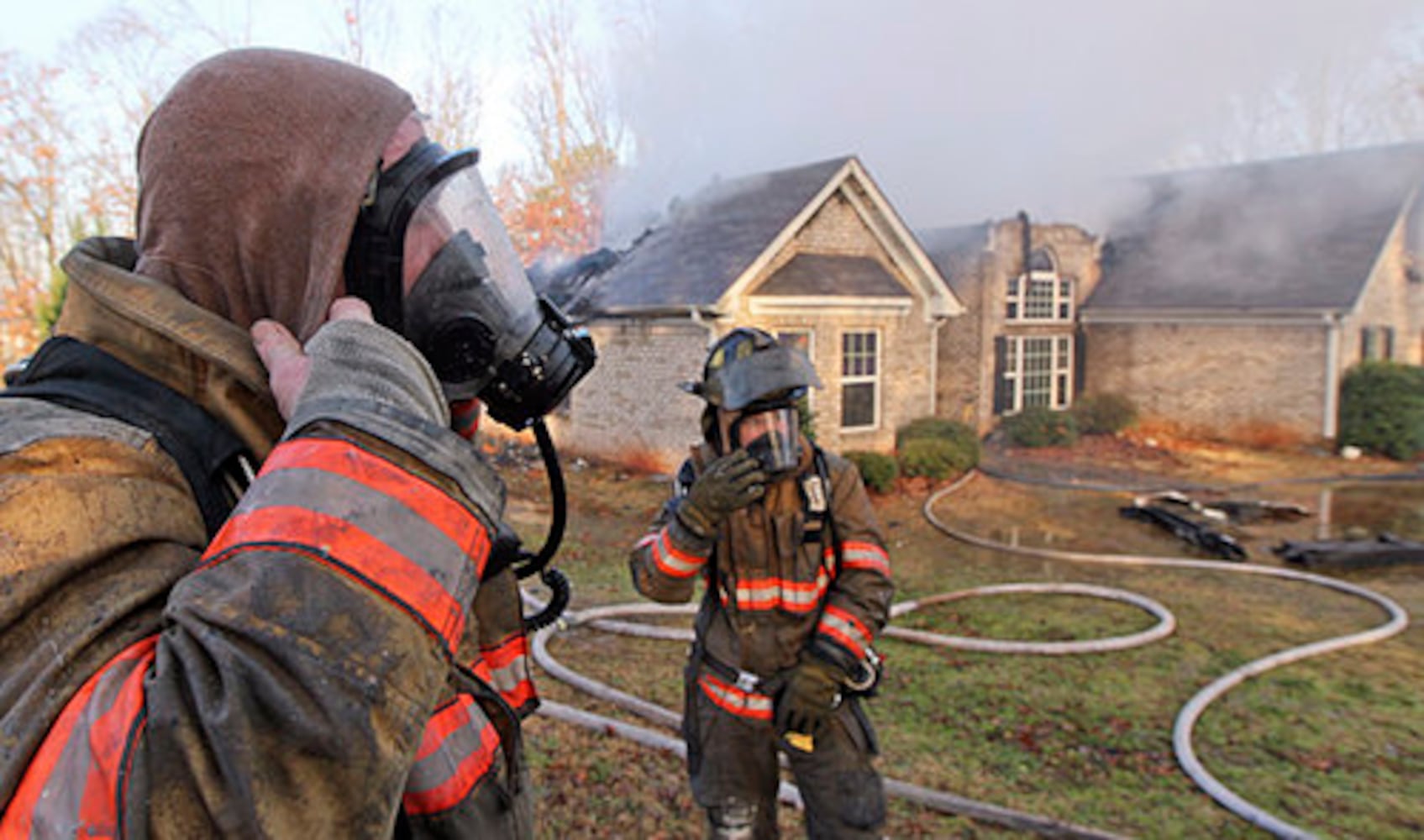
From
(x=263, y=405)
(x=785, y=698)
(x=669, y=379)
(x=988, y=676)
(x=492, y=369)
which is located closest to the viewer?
(x=263, y=405)

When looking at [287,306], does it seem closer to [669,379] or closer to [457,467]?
[457,467]

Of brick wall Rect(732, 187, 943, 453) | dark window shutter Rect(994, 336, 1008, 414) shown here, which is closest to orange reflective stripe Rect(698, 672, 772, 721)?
brick wall Rect(732, 187, 943, 453)

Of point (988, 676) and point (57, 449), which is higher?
point (57, 449)

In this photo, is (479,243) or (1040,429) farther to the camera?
(1040,429)

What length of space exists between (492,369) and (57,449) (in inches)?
22.1

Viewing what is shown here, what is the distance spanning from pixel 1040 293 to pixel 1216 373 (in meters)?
4.21

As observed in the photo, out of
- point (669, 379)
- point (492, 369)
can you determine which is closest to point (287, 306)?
point (492, 369)

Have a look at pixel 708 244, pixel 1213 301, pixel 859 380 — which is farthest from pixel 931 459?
pixel 1213 301

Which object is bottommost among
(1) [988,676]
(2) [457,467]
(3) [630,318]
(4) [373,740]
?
(1) [988,676]

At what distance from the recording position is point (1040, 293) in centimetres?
2089

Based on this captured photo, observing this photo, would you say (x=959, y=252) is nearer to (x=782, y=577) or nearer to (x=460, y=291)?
(x=782, y=577)

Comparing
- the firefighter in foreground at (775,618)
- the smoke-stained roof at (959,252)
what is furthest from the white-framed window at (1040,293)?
the firefighter in foreground at (775,618)

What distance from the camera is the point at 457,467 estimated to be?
97cm

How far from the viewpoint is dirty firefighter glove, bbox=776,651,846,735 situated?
10.6 feet
